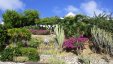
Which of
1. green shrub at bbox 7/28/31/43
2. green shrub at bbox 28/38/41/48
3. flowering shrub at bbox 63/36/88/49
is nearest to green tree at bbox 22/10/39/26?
green shrub at bbox 7/28/31/43

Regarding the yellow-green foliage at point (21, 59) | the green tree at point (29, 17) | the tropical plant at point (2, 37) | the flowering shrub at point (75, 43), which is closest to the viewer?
the yellow-green foliage at point (21, 59)

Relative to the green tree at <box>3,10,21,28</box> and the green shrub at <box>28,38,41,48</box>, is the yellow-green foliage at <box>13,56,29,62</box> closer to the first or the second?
the green shrub at <box>28,38,41,48</box>

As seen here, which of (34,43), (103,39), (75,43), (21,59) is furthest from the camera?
(34,43)

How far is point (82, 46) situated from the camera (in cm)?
2289

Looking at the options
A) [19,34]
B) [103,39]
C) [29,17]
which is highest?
[29,17]

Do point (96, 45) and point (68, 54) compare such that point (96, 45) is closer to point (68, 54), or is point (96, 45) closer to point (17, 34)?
point (68, 54)

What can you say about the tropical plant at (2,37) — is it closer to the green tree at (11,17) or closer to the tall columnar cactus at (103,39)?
the tall columnar cactus at (103,39)

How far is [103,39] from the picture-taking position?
71.8ft

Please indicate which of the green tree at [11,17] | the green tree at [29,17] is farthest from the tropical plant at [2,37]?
the green tree at [29,17]

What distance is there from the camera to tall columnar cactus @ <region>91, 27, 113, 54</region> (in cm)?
2168

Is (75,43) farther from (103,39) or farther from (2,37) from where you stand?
(2,37)

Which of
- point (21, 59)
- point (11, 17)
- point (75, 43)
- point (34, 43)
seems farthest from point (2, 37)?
point (11, 17)

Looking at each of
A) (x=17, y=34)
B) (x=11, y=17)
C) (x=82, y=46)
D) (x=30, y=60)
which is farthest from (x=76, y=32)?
(x=11, y=17)

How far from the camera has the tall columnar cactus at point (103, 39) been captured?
21681 millimetres
